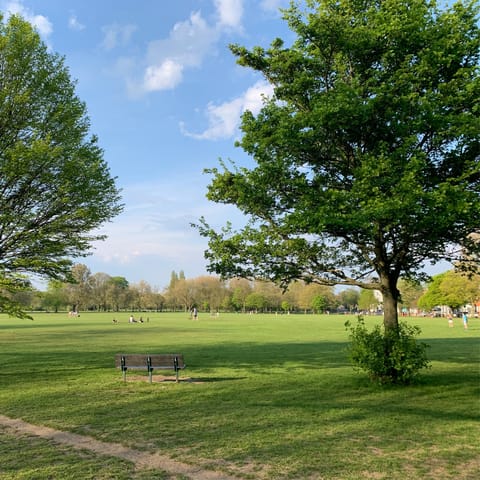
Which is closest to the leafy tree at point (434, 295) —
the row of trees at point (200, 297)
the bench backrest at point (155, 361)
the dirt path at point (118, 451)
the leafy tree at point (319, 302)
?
the row of trees at point (200, 297)

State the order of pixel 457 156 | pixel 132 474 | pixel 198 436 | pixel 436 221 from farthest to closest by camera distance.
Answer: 1. pixel 457 156
2. pixel 436 221
3. pixel 198 436
4. pixel 132 474

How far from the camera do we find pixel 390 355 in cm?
1243

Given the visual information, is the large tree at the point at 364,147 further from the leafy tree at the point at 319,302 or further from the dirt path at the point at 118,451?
the leafy tree at the point at 319,302

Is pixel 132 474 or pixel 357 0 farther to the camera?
→ pixel 357 0

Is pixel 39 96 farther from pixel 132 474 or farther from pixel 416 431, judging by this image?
pixel 416 431

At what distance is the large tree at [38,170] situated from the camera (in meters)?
14.6

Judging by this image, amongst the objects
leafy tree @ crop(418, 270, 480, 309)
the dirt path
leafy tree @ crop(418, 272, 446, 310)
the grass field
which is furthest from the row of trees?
the dirt path

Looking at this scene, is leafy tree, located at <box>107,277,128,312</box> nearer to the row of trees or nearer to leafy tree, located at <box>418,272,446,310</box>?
the row of trees

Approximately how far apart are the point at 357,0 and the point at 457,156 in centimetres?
508

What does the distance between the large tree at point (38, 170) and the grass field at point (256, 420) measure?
158 inches

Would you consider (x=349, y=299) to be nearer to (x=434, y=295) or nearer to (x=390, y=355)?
(x=434, y=295)

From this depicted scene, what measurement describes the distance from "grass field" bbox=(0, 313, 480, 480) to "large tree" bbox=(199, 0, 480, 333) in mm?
3231

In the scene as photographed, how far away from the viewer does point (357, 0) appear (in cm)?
1263

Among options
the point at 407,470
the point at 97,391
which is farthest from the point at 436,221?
the point at 97,391
